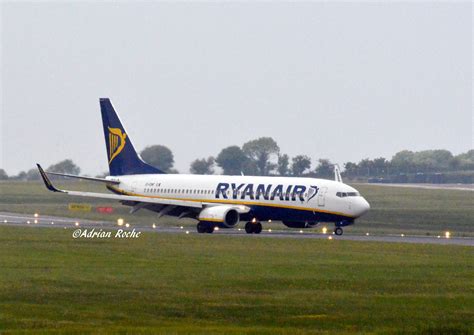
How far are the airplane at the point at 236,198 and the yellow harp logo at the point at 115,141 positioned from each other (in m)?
1.24

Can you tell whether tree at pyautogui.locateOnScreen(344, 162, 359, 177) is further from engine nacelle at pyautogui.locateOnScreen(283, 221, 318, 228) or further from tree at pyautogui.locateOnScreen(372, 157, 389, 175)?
engine nacelle at pyautogui.locateOnScreen(283, 221, 318, 228)

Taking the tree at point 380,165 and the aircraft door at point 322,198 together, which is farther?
the tree at point 380,165

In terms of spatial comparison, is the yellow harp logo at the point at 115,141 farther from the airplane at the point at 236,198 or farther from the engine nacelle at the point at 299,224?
the engine nacelle at the point at 299,224

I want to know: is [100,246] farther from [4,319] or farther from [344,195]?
[4,319]

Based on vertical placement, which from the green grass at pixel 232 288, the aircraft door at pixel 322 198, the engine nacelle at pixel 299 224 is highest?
the aircraft door at pixel 322 198

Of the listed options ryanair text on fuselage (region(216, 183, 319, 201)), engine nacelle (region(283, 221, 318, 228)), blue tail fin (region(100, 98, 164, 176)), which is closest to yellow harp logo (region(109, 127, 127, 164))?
blue tail fin (region(100, 98, 164, 176))

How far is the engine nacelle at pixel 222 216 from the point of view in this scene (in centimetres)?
6681

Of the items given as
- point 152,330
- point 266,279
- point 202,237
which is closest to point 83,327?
point 152,330

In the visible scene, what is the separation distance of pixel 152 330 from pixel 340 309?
6380mm

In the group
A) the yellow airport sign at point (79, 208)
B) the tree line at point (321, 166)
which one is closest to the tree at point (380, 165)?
the tree line at point (321, 166)

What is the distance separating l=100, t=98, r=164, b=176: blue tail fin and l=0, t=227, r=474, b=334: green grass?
2156cm

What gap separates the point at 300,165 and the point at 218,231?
5180 centimetres

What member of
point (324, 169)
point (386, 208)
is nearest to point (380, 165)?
point (324, 169)

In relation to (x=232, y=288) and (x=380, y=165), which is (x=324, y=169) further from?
(x=232, y=288)
